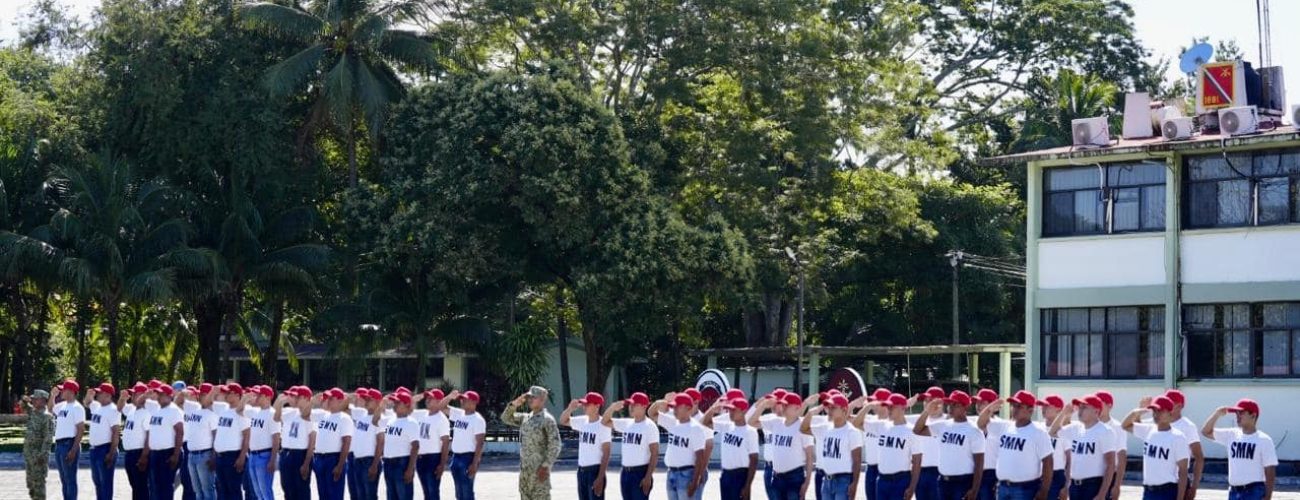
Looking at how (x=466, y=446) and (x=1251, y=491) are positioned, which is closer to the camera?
(x=1251, y=491)

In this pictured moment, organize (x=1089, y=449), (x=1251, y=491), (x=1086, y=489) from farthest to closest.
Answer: (x=1086, y=489)
(x=1089, y=449)
(x=1251, y=491)

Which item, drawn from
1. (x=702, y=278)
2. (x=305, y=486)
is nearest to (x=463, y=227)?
(x=702, y=278)

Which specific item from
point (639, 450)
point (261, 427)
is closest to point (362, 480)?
point (261, 427)

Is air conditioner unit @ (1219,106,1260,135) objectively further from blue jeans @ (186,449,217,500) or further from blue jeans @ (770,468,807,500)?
blue jeans @ (186,449,217,500)

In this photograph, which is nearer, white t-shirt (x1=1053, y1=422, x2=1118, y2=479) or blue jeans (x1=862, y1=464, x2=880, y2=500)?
white t-shirt (x1=1053, y1=422, x2=1118, y2=479)

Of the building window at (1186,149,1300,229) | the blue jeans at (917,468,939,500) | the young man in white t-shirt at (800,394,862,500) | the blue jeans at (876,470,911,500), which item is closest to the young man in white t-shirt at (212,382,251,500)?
the young man in white t-shirt at (800,394,862,500)

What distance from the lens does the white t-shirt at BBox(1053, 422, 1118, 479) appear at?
16.0 meters

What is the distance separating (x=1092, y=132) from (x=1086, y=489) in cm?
1862

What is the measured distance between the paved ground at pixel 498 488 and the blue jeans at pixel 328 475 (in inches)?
185

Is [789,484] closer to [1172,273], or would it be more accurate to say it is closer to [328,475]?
[328,475]

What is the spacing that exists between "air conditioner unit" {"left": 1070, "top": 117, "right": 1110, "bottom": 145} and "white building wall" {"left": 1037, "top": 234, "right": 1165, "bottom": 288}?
178 cm

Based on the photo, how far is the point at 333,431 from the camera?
2009 cm

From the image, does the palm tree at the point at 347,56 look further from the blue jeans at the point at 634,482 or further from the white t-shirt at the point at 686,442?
the white t-shirt at the point at 686,442

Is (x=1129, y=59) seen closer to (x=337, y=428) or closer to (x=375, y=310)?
(x=375, y=310)
